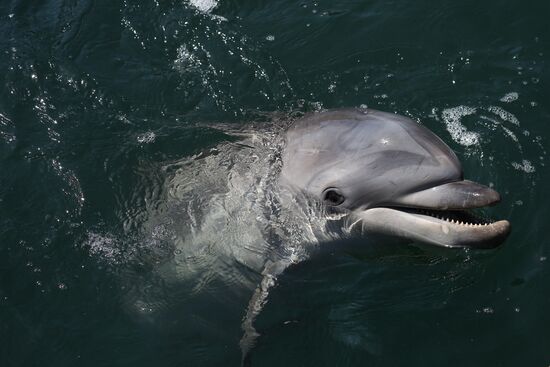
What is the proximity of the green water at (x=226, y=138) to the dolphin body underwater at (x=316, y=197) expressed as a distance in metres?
0.30

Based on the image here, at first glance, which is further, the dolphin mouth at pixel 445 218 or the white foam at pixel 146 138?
the white foam at pixel 146 138

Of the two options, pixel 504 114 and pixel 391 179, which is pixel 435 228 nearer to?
pixel 391 179

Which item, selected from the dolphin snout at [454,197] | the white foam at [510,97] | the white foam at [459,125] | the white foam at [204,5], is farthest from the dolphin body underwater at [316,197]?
the white foam at [204,5]

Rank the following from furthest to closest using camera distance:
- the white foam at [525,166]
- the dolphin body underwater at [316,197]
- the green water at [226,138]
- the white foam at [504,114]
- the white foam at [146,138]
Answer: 1. the white foam at [504,114]
2. the white foam at [146,138]
3. the white foam at [525,166]
4. the green water at [226,138]
5. the dolphin body underwater at [316,197]

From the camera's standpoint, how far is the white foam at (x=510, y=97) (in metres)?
9.79

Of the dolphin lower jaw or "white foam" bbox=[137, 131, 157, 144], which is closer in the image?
the dolphin lower jaw

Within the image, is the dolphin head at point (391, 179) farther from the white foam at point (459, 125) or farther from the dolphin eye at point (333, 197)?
the white foam at point (459, 125)

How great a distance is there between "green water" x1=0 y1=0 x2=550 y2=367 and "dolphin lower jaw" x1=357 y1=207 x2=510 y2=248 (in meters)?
0.33

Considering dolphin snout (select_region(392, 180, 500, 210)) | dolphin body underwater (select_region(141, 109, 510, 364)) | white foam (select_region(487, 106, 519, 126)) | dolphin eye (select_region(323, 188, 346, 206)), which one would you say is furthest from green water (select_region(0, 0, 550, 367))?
dolphin eye (select_region(323, 188, 346, 206))

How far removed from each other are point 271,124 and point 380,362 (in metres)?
2.90

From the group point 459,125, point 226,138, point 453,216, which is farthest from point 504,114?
point 226,138

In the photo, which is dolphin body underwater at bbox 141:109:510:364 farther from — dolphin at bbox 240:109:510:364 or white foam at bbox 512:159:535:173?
white foam at bbox 512:159:535:173

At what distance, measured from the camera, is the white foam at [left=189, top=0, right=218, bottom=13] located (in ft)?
36.5

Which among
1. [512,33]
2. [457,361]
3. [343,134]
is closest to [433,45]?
[512,33]
